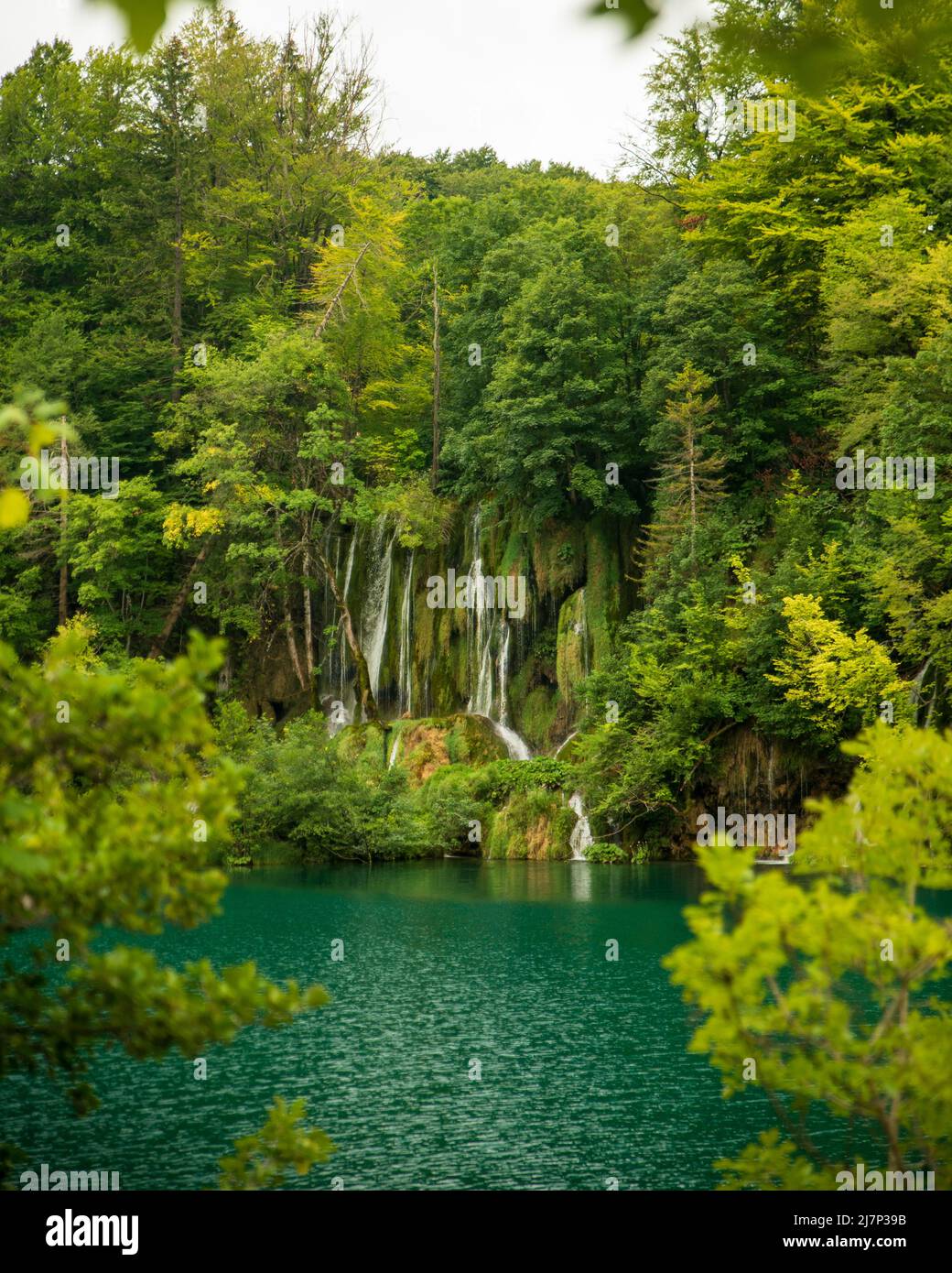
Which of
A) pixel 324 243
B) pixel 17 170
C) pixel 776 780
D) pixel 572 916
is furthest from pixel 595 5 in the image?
pixel 17 170

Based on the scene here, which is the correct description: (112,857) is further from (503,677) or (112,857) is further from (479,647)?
(479,647)

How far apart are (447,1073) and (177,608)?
27.2m

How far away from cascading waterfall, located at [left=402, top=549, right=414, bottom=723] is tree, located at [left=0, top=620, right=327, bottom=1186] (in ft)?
101

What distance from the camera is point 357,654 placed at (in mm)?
36719

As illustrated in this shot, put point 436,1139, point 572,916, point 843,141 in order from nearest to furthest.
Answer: point 436,1139 → point 572,916 → point 843,141

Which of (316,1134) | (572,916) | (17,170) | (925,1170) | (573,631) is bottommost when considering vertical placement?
(572,916)

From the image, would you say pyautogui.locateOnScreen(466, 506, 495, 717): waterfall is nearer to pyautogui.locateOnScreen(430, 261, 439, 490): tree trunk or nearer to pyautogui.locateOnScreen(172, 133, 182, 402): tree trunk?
pyautogui.locateOnScreen(430, 261, 439, 490): tree trunk

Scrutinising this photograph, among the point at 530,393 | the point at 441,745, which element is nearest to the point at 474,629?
the point at 441,745

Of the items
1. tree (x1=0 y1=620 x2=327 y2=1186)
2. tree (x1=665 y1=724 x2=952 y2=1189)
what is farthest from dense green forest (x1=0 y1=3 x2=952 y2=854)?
tree (x1=0 y1=620 x2=327 y2=1186)

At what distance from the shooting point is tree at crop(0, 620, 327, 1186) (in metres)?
5.17

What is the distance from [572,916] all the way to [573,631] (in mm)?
13550

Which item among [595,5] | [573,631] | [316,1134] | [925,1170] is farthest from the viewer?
[573,631]

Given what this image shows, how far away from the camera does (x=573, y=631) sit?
34219mm

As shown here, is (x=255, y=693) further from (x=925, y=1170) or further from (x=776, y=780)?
(x=925, y=1170)
